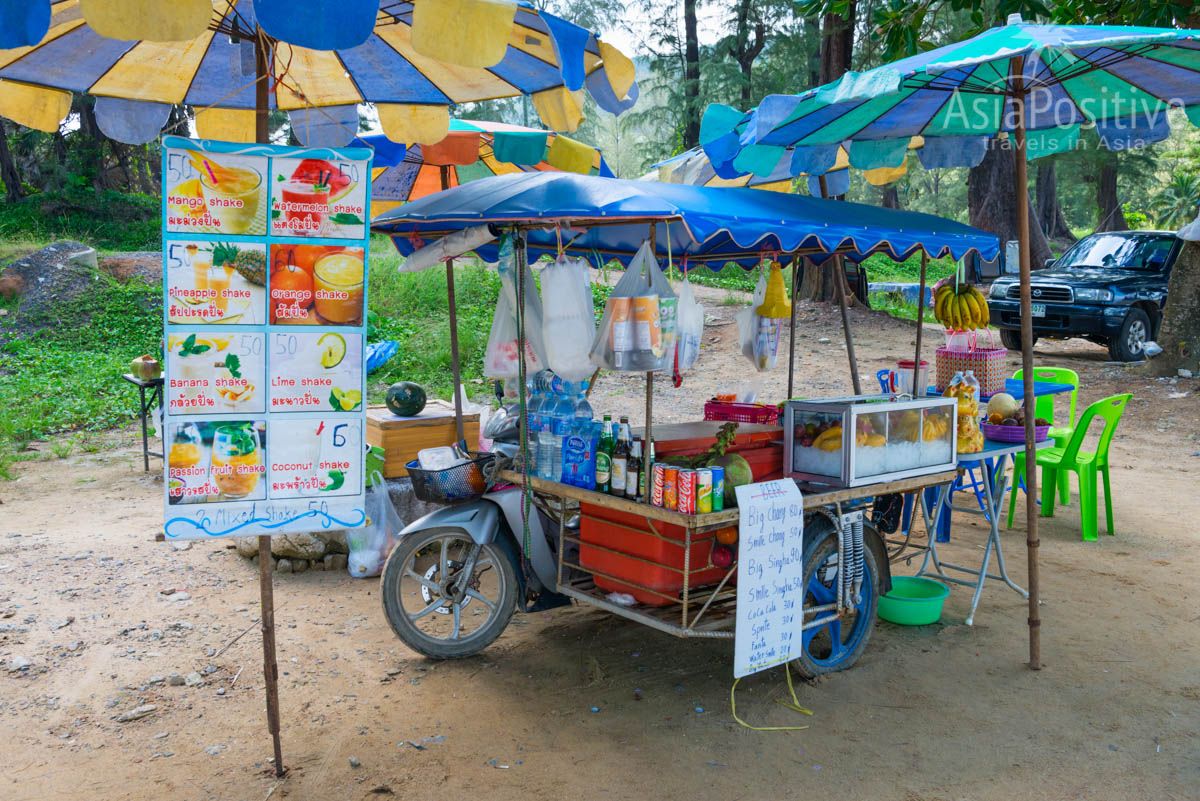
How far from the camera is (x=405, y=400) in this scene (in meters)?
5.93

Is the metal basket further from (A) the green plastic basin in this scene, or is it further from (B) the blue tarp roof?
(A) the green plastic basin

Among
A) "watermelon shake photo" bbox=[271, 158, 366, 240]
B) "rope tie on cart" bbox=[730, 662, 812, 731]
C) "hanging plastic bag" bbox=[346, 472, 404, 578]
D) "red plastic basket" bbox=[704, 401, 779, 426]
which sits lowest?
"rope tie on cart" bbox=[730, 662, 812, 731]

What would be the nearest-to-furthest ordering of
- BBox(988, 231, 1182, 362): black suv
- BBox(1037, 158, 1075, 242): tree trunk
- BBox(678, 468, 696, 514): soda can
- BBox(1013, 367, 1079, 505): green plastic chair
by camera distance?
1. BBox(678, 468, 696, 514): soda can
2. BBox(1013, 367, 1079, 505): green plastic chair
3. BBox(988, 231, 1182, 362): black suv
4. BBox(1037, 158, 1075, 242): tree trunk

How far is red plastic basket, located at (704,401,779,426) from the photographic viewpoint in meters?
4.84

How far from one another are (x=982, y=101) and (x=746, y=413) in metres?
2.07

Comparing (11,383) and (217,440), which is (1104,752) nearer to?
(217,440)

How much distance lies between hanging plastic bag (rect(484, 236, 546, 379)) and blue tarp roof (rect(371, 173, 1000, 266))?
257mm

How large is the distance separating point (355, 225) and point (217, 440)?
0.85m

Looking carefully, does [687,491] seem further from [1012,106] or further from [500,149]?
[500,149]

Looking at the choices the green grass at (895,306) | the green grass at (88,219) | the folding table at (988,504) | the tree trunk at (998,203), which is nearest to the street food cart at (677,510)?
the folding table at (988,504)

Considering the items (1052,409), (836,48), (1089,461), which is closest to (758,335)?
(1052,409)

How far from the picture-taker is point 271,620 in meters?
3.39

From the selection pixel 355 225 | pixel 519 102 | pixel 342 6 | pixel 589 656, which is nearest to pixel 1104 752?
pixel 589 656

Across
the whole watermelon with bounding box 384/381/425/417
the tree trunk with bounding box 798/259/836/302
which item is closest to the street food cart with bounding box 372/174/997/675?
the whole watermelon with bounding box 384/381/425/417
